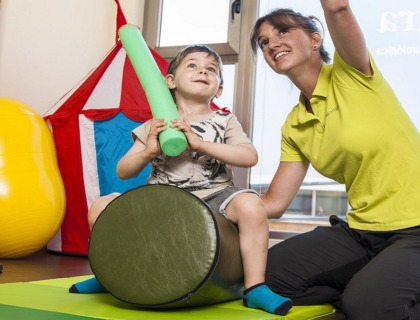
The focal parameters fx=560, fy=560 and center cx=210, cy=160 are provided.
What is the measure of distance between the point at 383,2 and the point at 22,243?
1976 mm

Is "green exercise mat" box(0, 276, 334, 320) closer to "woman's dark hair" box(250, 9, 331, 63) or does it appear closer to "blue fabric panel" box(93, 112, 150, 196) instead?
"woman's dark hair" box(250, 9, 331, 63)

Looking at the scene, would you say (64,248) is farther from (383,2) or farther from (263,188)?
(383,2)

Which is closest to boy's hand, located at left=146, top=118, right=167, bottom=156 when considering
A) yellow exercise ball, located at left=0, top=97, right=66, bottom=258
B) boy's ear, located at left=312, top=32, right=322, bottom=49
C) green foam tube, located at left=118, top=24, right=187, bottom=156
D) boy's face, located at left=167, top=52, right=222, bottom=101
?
green foam tube, located at left=118, top=24, right=187, bottom=156

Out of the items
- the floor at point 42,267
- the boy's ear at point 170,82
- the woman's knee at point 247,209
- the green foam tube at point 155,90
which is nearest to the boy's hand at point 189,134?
the green foam tube at point 155,90

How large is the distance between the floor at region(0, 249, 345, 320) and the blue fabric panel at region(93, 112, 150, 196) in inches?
13.5

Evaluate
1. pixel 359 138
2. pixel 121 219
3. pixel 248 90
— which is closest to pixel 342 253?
pixel 359 138

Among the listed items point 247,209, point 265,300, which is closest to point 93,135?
point 247,209

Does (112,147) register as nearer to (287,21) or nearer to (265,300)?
(287,21)

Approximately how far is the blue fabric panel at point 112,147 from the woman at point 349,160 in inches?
44.2

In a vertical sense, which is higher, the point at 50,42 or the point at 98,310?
the point at 50,42

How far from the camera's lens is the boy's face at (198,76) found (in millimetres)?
1475

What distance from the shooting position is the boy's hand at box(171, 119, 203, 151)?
1296 millimetres

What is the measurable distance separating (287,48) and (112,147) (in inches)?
50.1

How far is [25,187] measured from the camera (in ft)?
7.39
